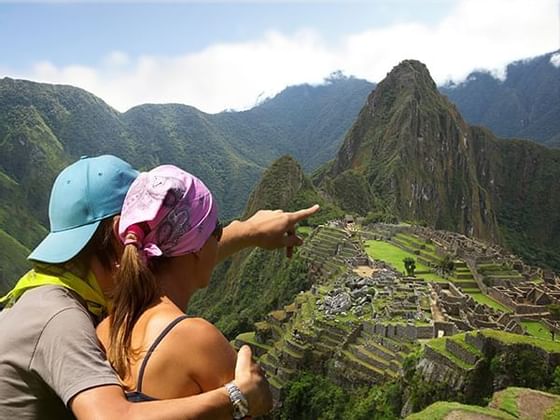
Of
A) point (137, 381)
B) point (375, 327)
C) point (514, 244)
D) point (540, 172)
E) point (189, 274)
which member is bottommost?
point (514, 244)

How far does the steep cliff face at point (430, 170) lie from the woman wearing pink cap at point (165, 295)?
6734cm

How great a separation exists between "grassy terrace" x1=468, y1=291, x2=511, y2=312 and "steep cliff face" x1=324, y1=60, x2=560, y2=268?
39771 mm

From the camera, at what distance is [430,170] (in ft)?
316

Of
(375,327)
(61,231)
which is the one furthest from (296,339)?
(61,231)

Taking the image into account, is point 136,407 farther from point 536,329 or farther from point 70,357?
point 536,329

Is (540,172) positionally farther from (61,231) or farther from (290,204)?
(61,231)

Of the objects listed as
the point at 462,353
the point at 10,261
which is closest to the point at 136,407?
the point at 462,353

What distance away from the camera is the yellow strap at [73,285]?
7.14ft

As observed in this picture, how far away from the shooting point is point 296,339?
67.2ft

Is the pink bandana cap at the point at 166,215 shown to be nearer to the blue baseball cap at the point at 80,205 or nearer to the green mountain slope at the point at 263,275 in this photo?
the blue baseball cap at the point at 80,205

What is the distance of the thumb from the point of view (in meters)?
1.87

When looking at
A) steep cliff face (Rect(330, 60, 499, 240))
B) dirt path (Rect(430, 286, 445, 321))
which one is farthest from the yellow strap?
steep cliff face (Rect(330, 60, 499, 240))

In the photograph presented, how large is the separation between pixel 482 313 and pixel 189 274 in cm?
2141

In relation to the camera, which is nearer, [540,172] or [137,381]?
[137,381]
